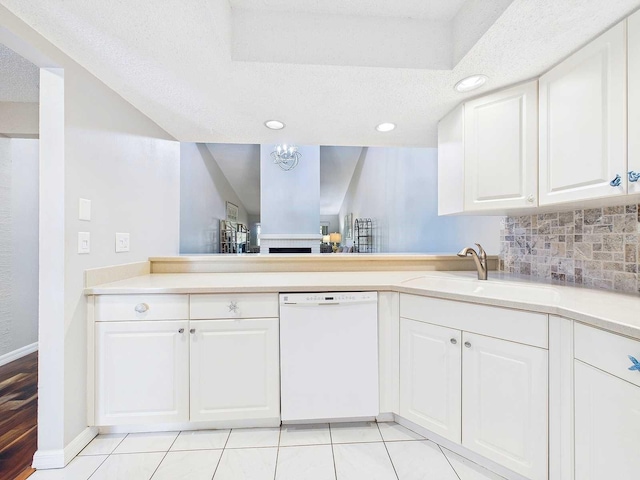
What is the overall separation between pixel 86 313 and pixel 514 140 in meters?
2.41

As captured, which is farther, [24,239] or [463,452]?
[24,239]

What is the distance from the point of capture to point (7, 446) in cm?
138

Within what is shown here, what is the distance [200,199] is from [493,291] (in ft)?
19.1

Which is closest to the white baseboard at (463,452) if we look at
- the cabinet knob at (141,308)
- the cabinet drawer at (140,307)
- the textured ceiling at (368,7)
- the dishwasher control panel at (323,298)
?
the dishwasher control panel at (323,298)

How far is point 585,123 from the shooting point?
1.12 meters

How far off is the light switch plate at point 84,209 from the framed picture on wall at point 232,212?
695cm

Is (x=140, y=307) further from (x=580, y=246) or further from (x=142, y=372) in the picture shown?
(x=580, y=246)

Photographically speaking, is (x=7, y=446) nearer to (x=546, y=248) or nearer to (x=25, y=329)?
(x=25, y=329)

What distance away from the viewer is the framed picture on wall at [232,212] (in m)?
8.35

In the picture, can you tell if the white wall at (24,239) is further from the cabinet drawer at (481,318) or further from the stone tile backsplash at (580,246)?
the stone tile backsplash at (580,246)

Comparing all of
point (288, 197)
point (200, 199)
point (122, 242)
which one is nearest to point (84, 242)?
point (122, 242)

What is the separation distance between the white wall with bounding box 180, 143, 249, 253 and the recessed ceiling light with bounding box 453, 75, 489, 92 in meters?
4.57

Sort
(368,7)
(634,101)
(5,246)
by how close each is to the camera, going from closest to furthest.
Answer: (634,101), (368,7), (5,246)

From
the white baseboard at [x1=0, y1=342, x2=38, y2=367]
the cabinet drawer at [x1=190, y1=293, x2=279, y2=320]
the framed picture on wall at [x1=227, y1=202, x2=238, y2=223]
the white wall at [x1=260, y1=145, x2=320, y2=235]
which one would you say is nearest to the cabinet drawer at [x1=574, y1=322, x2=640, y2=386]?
the cabinet drawer at [x1=190, y1=293, x2=279, y2=320]
